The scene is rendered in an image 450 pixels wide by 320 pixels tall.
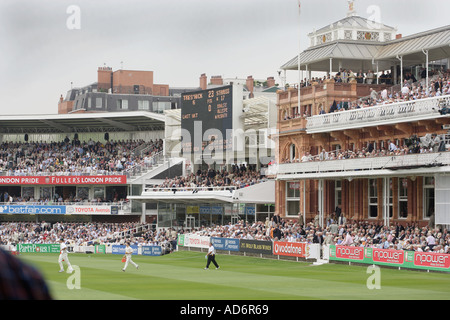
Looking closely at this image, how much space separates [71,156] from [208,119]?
79.5 ft

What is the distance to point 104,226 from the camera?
229 ft

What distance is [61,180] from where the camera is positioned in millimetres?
74125

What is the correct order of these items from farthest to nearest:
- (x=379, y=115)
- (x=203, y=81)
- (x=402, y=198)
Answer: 1. (x=203, y=81)
2. (x=402, y=198)
3. (x=379, y=115)

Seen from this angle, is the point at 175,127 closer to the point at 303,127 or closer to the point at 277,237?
the point at 303,127

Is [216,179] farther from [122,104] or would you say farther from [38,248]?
[122,104]

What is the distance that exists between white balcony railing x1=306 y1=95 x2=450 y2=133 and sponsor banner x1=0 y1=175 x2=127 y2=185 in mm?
27052

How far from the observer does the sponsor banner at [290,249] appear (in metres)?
40.8

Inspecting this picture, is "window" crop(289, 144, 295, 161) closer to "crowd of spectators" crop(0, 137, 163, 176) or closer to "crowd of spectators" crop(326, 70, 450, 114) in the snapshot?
"crowd of spectators" crop(326, 70, 450, 114)

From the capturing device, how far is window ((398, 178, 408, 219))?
43.6 meters

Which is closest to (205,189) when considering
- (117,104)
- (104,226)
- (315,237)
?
(104,226)

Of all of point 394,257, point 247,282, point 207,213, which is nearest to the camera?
point 247,282

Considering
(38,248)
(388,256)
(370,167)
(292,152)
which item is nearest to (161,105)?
(38,248)

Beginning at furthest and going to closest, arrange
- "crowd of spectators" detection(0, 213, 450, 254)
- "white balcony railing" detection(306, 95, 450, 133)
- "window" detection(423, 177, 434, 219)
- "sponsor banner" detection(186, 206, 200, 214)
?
"sponsor banner" detection(186, 206, 200, 214) < "window" detection(423, 177, 434, 219) < "white balcony railing" detection(306, 95, 450, 133) < "crowd of spectators" detection(0, 213, 450, 254)

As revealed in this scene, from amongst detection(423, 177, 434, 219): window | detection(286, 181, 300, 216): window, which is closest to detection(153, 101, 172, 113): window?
detection(286, 181, 300, 216): window
